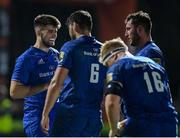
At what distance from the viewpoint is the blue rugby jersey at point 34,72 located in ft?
33.2

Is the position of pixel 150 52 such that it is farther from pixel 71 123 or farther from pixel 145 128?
pixel 145 128

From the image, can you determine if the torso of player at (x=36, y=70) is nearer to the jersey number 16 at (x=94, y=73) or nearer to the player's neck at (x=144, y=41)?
the jersey number 16 at (x=94, y=73)

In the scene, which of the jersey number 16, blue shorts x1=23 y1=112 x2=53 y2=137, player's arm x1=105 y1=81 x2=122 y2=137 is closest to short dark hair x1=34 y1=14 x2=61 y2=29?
the jersey number 16

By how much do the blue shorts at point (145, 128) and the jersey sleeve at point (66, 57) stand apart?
145cm

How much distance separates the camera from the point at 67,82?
380 inches

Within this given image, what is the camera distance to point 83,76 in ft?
31.4

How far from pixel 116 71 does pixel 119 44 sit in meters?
0.32

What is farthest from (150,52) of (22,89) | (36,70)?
(22,89)

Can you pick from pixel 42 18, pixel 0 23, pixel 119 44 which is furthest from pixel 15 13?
pixel 119 44

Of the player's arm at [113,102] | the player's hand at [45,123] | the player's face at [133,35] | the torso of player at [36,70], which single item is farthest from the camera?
the torso of player at [36,70]

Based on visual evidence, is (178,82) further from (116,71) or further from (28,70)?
(116,71)

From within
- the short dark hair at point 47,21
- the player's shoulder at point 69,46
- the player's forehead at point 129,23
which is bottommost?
the player's shoulder at point 69,46

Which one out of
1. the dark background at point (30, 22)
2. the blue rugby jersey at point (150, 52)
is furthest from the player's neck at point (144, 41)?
the dark background at point (30, 22)

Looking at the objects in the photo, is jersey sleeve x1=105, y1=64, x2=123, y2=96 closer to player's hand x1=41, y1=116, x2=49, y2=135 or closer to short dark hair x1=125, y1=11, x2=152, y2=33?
short dark hair x1=125, y1=11, x2=152, y2=33
